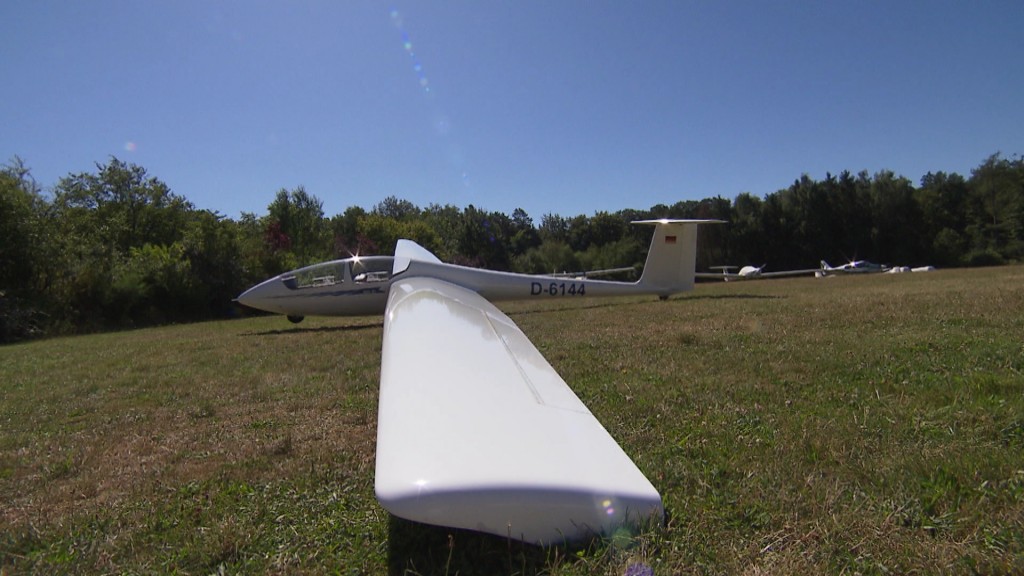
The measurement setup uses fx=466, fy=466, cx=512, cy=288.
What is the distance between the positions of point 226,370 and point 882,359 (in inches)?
258

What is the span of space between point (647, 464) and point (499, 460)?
1.16 meters

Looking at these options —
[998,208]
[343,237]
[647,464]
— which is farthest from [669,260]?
[998,208]

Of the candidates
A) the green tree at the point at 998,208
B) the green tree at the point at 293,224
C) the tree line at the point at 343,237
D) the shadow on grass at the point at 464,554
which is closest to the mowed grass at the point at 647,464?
the shadow on grass at the point at 464,554

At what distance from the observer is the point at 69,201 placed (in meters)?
31.7

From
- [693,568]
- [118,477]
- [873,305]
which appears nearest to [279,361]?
[118,477]

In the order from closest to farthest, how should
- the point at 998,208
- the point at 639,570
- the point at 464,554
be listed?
the point at 639,570, the point at 464,554, the point at 998,208

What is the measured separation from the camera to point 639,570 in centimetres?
136

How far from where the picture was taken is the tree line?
50.0 ft

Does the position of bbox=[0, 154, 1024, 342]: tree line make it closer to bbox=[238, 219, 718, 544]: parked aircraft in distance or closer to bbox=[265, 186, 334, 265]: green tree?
bbox=[265, 186, 334, 265]: green tree

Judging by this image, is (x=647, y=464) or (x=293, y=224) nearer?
(x=647, y=464)

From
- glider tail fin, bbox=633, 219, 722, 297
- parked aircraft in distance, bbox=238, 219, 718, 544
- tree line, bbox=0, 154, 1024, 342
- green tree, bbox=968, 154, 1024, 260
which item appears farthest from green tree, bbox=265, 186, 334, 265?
green tree, bbox=968, 154, 1024, 260

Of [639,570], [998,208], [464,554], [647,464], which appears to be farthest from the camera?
[998,208]

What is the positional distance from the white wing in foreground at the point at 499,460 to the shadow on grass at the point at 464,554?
0.46 feet

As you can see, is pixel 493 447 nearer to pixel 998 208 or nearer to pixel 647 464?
pixel 647 464
